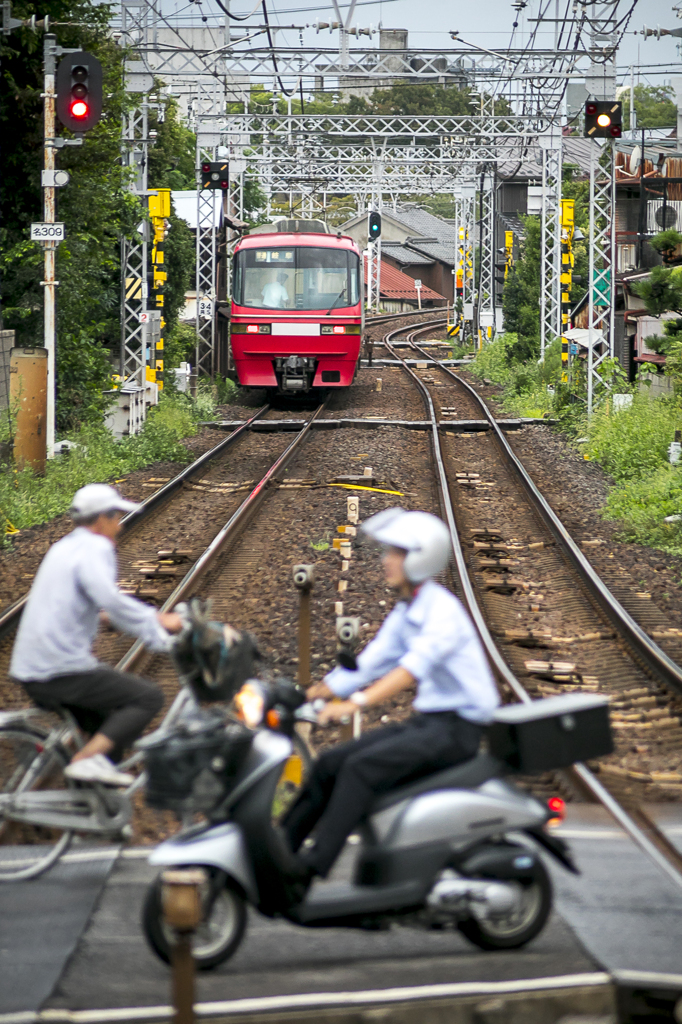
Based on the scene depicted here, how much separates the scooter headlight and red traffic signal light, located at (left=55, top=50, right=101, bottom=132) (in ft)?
36.2

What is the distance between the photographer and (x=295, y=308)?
22.5 metres

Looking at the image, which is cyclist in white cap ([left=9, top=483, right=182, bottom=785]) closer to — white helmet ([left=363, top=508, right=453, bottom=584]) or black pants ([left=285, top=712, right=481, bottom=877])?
black pants ([left=285, top=712, right=481, bottom=877])

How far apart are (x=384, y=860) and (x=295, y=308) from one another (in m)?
19.1

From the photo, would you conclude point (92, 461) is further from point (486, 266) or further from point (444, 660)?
point (486, 266)

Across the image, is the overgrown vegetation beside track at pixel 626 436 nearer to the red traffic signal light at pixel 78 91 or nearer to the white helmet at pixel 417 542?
the red traffic signal light at pixel 78 91

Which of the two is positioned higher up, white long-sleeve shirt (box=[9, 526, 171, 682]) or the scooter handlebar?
white long-sleeve shirt (box=[9, 526, 171, 682])

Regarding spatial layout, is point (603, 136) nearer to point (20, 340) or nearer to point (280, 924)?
point (20, 340)

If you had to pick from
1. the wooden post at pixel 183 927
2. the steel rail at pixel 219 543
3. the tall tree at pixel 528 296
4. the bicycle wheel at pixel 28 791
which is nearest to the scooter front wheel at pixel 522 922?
the wooden post at pixel 183 927

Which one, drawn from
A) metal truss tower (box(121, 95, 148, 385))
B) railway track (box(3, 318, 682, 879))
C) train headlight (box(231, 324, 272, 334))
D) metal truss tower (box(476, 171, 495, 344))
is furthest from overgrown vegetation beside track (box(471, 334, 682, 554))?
metal truss tower (box(476, 171, 495, 344))

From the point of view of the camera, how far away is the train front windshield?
22484 mm

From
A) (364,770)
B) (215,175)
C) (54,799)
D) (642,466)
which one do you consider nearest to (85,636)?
(54,799)

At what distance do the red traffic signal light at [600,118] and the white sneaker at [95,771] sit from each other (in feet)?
50.6

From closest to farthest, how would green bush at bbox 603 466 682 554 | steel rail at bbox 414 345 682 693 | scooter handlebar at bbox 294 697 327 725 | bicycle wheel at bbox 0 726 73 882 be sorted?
scooter handlebar at bbox 294 697 327 725 < bicycle wheel at bbox 0 726 73 882 < steel rail at bbox 414 345 682 693 < green bush at bbox 603 466 682 554

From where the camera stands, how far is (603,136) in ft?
59.2
